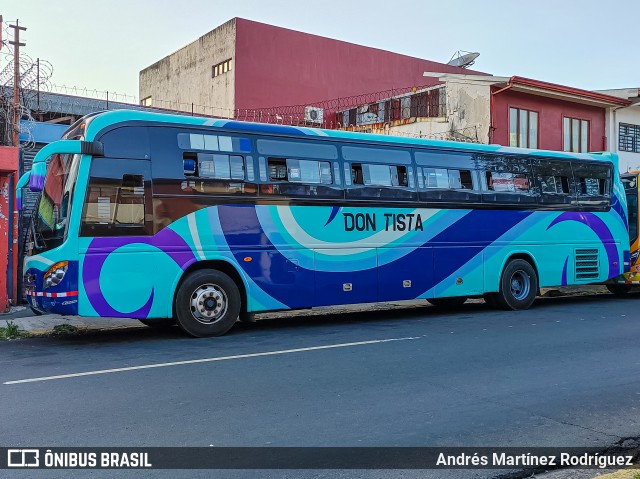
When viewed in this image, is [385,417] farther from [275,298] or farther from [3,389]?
[275,298]

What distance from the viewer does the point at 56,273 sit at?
8766mm

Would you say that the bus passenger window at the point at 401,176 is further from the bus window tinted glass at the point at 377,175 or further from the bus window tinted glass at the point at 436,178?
the bus window tinted glass at the point at 436,178

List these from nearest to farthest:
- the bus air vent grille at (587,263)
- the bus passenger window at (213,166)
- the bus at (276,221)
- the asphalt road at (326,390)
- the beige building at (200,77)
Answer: the asphalt road at (326,390) < the bus at (276,221) < the bus passenger window at (213,166) < the bus air vent grille at (587,263) < the beige building at (200,77)

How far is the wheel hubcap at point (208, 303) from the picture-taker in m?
9.70

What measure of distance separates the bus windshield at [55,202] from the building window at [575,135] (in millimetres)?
21408

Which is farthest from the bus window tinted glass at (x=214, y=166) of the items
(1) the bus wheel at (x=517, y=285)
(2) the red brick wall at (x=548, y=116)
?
(2) the red brick wall at (x=548, y=116)

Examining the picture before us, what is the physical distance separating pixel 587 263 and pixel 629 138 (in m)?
14.9

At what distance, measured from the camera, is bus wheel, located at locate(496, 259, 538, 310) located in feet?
44.7

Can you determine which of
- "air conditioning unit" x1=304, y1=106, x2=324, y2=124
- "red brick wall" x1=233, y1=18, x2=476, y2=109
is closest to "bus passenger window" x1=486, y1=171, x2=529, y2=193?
"air conditioning unit" x1=304, y1=106, x2=324, y2=124

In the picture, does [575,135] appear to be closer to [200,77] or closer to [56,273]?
[200,77]

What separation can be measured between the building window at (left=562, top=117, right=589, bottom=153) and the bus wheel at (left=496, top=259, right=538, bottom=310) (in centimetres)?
1337

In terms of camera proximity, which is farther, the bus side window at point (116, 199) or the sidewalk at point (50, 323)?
the sidewalk at point (50, 323)

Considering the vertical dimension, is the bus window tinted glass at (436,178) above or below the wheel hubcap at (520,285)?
above

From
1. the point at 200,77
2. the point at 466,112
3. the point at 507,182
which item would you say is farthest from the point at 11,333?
the point at 200,77
